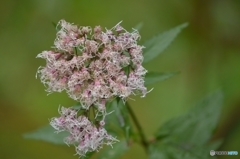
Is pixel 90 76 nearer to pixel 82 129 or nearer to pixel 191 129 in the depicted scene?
pixel 82 129

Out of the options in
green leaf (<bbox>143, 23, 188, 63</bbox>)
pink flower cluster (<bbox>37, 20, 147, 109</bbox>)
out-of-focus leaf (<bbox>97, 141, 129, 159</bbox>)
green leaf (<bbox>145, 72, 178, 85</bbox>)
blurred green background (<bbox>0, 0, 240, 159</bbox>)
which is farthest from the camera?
blurred green background (<bbox>0, 0, 240, 159</bbox>)

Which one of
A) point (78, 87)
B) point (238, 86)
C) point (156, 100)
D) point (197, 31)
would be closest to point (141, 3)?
point (197, 31)

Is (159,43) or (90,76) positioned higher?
(159,43)

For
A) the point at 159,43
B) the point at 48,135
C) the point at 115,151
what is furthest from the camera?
the point at 48,135

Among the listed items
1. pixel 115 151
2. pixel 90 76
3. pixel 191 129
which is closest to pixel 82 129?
pixel 90 76

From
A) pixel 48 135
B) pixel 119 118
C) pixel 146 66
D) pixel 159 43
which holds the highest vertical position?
pixel 146 66

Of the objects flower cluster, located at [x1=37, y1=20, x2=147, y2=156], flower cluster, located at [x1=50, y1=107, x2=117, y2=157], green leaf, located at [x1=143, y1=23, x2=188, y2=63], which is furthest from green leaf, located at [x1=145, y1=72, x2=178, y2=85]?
flower cluster, located at [x1=50, y1=107, x2=117, y2=157]

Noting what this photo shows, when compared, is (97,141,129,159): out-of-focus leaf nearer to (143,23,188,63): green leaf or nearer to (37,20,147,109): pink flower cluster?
(143,23,188,63): green leaf
